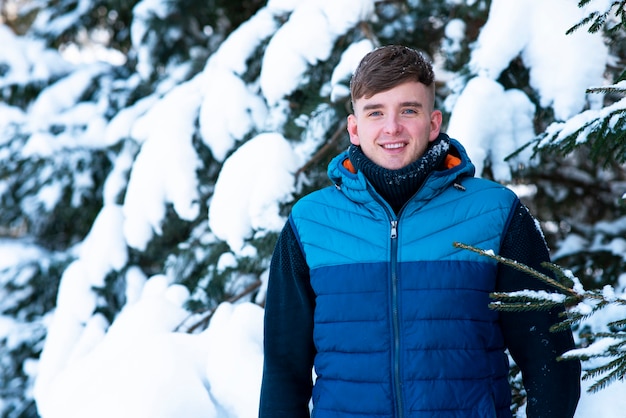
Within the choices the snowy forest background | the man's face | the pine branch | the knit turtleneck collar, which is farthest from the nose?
the snowy forest background

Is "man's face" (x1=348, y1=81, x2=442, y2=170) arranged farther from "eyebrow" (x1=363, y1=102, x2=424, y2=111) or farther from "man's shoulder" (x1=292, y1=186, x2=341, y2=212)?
"man's shoulder" (x1=292, y1=186, x2=341, y2=212)

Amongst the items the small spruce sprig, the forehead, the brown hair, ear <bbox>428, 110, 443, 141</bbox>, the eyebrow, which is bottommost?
the small spruce sprig

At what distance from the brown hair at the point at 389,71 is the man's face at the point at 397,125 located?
0.8 inches

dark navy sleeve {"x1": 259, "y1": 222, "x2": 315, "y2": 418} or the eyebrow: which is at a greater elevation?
the eyebrow

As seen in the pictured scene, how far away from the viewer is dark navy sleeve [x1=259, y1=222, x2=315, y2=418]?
2.15m

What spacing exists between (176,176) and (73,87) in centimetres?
194

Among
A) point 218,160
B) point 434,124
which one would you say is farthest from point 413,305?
point 218,160

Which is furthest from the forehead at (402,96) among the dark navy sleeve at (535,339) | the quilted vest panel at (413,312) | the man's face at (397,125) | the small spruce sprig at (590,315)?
the small spruce sprig at (590,315)

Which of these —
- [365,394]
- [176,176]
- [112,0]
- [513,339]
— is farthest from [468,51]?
[112,0]

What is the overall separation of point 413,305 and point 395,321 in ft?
0.23

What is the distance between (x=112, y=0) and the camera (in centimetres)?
496

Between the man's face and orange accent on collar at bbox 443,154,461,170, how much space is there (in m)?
0.09

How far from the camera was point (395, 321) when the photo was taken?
1.90m

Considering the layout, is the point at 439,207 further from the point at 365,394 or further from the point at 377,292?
the point at 365,394
